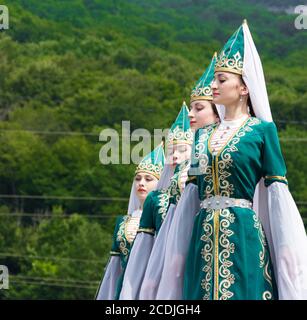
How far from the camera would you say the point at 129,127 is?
48.6 meters

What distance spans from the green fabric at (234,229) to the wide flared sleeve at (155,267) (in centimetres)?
51

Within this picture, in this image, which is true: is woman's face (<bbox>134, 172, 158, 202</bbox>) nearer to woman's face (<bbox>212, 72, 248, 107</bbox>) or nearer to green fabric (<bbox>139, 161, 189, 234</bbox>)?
green fabric (<bbox>139, 161, 189, 234</bbox>)

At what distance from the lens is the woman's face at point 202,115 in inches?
370

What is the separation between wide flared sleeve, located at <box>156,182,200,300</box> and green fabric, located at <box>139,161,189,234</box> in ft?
4.29

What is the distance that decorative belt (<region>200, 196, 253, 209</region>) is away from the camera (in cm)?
802

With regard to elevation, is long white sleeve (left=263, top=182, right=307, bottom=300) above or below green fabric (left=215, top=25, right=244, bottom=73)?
below

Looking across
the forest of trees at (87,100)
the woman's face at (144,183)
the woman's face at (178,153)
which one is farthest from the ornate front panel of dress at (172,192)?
the forest of trees at (87,100)

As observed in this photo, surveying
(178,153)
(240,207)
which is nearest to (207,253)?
(240,207)

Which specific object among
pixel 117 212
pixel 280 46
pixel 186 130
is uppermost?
pixel 280 46

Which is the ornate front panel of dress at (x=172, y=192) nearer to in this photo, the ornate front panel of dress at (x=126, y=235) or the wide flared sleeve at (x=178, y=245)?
the wide flared sleeve at (x=178, y=245)

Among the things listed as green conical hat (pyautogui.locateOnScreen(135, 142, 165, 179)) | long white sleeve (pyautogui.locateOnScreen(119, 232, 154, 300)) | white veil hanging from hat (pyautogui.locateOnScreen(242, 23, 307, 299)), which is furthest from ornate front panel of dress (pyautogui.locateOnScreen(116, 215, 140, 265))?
white veil hanging from hat (pyautogui.locateOnScreen(242, 23, 307, 299))

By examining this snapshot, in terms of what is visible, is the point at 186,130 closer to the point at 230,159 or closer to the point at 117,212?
the point at 230,159

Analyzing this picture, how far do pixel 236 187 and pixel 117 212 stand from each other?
38.1 metres
